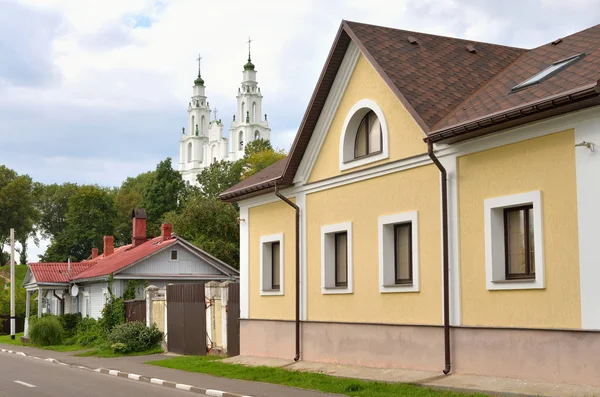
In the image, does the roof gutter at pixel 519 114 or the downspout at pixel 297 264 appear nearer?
the roof gutter at pixel 519 114

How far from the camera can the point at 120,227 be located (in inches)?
3863

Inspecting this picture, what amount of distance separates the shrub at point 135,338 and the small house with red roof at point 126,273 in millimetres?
5909

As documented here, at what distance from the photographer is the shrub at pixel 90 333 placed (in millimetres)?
34875

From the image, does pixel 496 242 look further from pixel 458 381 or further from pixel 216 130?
pixel 216 130

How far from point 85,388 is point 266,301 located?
20.0ft

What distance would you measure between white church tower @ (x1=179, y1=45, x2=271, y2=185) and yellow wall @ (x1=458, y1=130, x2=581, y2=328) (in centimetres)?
11657

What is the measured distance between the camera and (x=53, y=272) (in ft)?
141

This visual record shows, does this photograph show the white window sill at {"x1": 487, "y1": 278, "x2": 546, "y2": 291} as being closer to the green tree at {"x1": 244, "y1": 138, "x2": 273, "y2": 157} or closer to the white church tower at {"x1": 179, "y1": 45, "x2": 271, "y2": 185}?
the green tree at {"x1": 244, "y1": 138, "x2": 273, "y2": 157}

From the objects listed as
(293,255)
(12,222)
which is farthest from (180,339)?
(12,222)

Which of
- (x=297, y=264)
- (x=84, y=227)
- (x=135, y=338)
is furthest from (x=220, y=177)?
(x=297, y=264)

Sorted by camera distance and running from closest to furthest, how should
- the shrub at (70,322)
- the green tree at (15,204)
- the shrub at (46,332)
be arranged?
the shrub at (46,332) → the shrub at (70,322) → the green tree at (15,204)

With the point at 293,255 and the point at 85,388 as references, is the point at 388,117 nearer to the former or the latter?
the point at 293,255

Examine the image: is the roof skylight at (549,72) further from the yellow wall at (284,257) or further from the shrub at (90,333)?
the shrub at (90,333)

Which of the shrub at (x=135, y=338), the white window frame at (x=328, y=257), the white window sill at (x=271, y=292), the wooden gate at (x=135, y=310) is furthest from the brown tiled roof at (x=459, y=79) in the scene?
the wooden gate at (x=135, y=310)
